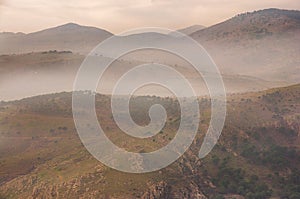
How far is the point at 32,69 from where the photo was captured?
413 ft

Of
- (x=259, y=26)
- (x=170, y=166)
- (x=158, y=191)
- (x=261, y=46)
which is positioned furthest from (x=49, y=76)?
(x=259, y=26)

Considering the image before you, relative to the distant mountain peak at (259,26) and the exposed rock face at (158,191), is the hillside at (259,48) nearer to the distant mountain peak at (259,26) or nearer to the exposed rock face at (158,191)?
the distant mountain peak at (259,26)

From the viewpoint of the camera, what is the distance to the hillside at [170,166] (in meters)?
40.8

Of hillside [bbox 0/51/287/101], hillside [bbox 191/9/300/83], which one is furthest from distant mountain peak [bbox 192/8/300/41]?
hillside [bbox 0/51/287/101]

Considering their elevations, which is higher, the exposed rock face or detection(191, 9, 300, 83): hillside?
detection(191, 9, 300, 83): hillside

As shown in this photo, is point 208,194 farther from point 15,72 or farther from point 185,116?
point 15,72

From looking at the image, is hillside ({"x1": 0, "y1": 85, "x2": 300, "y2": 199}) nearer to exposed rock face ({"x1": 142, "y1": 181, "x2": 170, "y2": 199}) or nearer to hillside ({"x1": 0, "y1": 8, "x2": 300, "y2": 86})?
exposed rock face ({"x1": 142, "y1": 181, "x2": 170, "y2": 199})

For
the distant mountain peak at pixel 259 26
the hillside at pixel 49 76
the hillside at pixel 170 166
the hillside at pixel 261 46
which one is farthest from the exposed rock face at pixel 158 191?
the distant mountain peak at pixel 259 26

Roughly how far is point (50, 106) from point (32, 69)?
56.5 m

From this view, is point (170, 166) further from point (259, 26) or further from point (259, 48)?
point (259, 26)

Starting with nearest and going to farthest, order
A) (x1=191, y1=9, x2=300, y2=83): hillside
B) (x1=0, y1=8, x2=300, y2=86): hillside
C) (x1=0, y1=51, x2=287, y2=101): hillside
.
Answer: (x1=0, y1=51, x2=287, y2=101): hillside < (x1=191, y1=9, x2=300, y2=83): hillside < (x1=0, y1=8, x2=300, y2=86): hillside

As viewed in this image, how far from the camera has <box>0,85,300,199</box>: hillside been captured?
40.8 metres

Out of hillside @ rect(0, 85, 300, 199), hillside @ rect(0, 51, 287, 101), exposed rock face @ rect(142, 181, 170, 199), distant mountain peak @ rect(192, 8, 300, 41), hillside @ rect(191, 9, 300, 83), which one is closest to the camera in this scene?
exposed rock face @ rect(142, 181, 170, 199)

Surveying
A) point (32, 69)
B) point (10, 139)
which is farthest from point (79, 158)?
point (32, 69)
